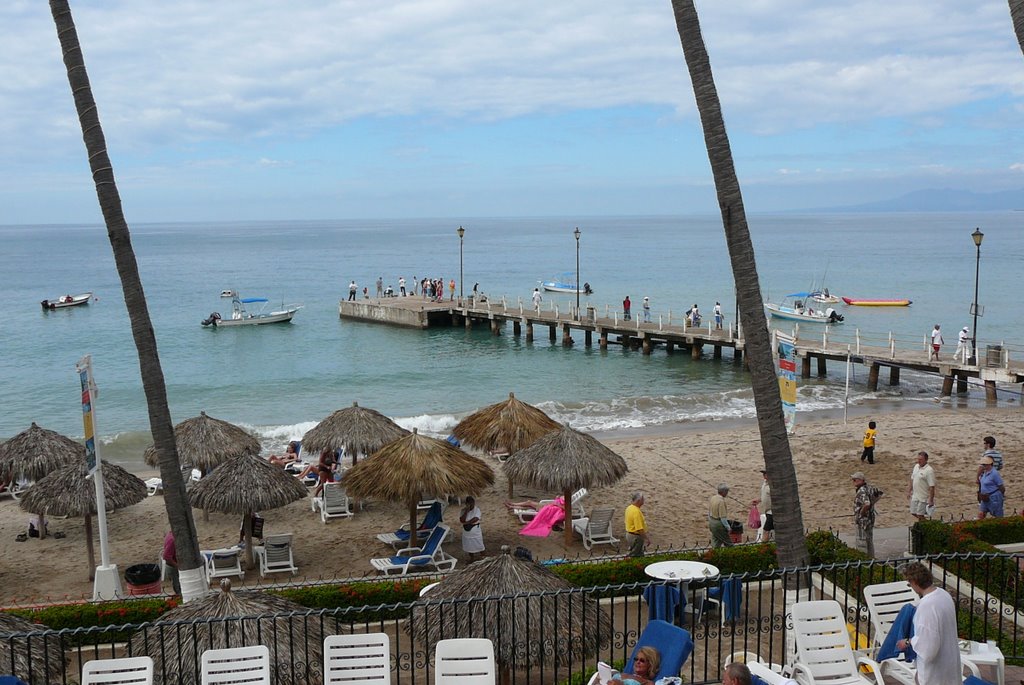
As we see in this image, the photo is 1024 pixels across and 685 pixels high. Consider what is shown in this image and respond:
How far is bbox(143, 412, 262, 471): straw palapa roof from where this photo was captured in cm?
1931

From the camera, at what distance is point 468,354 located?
49.9 meters

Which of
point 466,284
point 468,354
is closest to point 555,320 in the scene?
point 468,354

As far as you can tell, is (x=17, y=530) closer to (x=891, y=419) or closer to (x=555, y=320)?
(x=891, y=419)

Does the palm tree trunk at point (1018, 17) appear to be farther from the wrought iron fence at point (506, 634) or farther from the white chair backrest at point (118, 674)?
the white chair backrest at point (118, 674)

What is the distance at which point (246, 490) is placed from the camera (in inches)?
596

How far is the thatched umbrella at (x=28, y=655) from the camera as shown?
306 inches

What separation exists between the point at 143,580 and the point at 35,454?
19.6 ft

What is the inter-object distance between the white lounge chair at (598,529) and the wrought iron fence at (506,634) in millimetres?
5439

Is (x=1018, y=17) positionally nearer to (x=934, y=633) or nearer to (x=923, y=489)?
(x=934, y=633)

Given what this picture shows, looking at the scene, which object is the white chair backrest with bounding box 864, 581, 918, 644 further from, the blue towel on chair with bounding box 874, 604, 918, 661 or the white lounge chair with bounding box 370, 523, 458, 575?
the white lounge chair with bounding box 370, 523, 458, 575

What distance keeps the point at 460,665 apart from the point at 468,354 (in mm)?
42660

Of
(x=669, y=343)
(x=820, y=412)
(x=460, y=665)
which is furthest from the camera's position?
(x=669, y=343)

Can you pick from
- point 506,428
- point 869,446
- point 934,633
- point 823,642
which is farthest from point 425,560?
point 869,446

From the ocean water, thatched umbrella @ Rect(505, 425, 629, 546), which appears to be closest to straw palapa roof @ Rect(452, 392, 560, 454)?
thatched umbrella @ Rect(505, 425, 629, 546)
